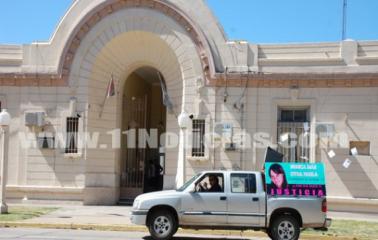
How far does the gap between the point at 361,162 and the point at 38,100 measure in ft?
41.9

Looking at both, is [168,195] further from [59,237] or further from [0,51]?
[0,51]

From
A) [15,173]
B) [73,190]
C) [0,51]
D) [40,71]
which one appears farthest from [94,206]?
[0,51]

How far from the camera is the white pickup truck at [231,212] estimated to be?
46.8 feet

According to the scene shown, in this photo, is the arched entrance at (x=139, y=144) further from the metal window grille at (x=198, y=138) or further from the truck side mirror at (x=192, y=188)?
the truck side mirror at (x=192, y=188)

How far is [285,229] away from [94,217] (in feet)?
24.0

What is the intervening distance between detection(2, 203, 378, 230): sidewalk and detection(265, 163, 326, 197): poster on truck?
14.4 ft

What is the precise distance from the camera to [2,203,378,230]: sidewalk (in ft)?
56.6

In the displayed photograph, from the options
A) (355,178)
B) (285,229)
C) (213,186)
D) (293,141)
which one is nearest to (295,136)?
(293,141)

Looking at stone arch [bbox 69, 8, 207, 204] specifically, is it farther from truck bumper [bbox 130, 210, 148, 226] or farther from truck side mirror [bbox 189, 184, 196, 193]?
truck bumper [bbox 130, 210, 148, 226]

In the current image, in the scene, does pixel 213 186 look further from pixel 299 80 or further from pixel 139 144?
pixel 139 144

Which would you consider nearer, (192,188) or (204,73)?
(192,188)

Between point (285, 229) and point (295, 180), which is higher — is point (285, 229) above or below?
below

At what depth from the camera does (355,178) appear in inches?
872

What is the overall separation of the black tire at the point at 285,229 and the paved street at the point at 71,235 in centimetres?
188
